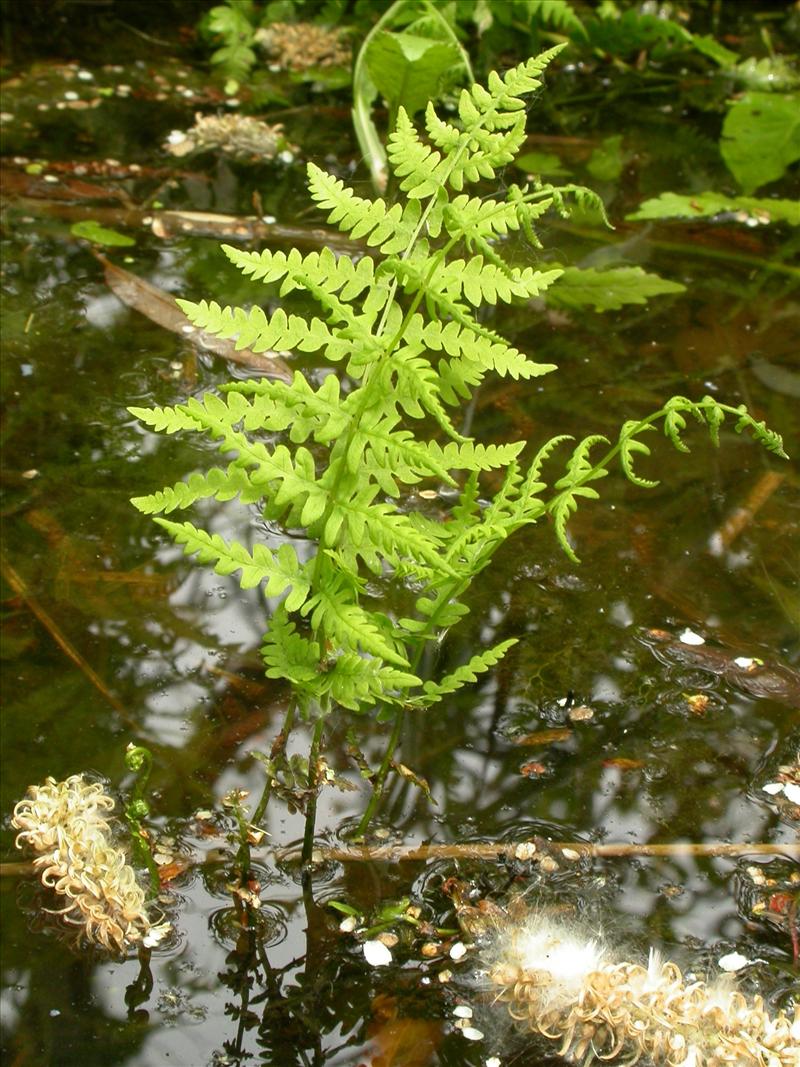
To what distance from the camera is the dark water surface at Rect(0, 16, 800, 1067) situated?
1867 mm

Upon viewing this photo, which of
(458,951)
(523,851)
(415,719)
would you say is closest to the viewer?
(458,951)

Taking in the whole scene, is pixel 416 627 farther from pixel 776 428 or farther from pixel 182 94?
pixel 182 94

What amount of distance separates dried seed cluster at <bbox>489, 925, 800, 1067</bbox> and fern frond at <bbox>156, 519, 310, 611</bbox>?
0.71 metres

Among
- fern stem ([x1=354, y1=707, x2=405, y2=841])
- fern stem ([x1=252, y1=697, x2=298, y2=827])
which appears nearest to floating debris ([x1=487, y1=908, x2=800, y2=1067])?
fern stem ([x1=354, y1=707, x2=405, y2=841])

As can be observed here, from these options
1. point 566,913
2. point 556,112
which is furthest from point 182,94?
point 566,913

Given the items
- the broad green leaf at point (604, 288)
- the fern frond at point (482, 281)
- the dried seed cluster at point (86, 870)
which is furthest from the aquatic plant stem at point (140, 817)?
the broad green leaf at point (604, 288)

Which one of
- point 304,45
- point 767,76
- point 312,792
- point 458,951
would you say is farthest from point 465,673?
point 767,76

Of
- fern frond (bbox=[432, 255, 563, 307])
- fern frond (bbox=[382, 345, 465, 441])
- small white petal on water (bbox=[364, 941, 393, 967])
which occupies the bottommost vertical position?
small white petal on water (bbox=[364, 941, 393, 967])

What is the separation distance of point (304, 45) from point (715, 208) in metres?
2.34

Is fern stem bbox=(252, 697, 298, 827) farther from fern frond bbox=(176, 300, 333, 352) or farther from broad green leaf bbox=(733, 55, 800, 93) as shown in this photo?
broad green leaf bbox=(733, 55, 800, 93)

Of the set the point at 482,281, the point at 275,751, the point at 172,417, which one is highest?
the point at 482,281

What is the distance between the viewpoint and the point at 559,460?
3105 mm

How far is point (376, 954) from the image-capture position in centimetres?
191

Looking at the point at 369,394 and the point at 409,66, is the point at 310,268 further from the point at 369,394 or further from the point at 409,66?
the point at 409,66
